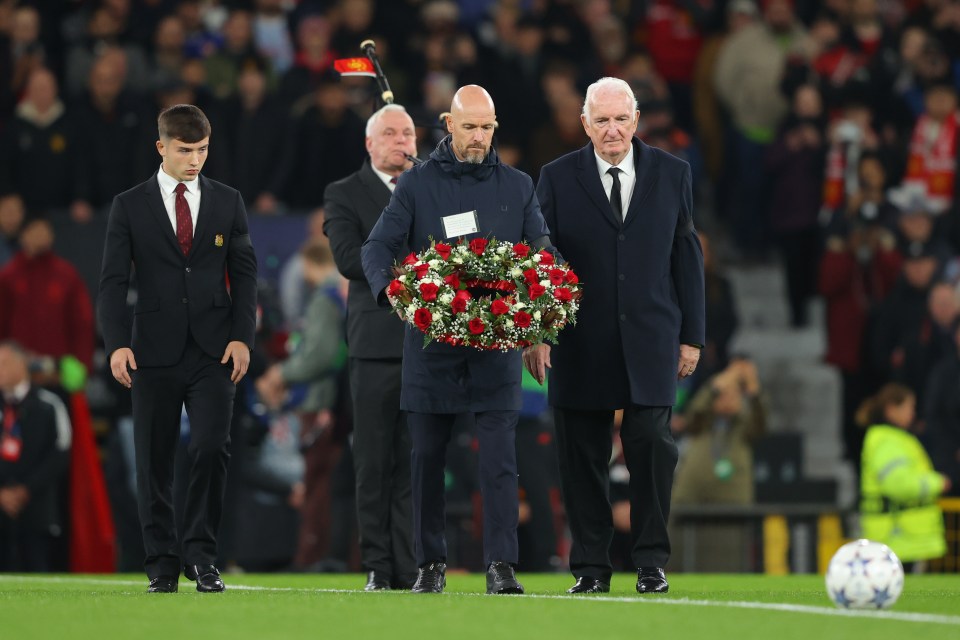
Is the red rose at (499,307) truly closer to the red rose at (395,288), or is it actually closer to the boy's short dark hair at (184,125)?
the red rose at (395,288)

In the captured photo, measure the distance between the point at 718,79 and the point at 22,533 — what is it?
8555mm

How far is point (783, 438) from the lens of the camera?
14.9 metres

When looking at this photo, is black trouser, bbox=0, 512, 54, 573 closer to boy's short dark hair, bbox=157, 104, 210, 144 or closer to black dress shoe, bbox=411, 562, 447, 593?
boy's short dark hair, bbox=157, 104, 210, 144

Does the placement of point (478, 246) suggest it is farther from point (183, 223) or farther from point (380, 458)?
point (380, 458)

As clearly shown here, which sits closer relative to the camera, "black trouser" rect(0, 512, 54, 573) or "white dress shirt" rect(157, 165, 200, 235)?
"white dress shirt" rect(157, 165, 200, 235)

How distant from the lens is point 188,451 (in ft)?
29.3

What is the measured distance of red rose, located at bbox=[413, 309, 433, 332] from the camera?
833 centimetres

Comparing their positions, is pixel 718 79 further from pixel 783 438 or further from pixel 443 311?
pixel 443 311

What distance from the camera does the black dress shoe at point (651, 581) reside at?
8.82 meters

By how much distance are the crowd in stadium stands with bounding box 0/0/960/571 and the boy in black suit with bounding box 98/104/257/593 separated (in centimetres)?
421

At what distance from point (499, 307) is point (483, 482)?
79 centimetres

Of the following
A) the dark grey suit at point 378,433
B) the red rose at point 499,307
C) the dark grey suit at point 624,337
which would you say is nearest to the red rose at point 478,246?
the red rose at point 499,307

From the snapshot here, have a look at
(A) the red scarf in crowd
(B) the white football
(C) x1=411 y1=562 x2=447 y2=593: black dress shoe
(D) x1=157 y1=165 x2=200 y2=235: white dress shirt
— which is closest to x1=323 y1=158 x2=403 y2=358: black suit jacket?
(D) x1=157 y1=165 x2=200 y2=235: white dress shirt

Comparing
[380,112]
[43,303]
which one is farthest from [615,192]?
[43,303]
